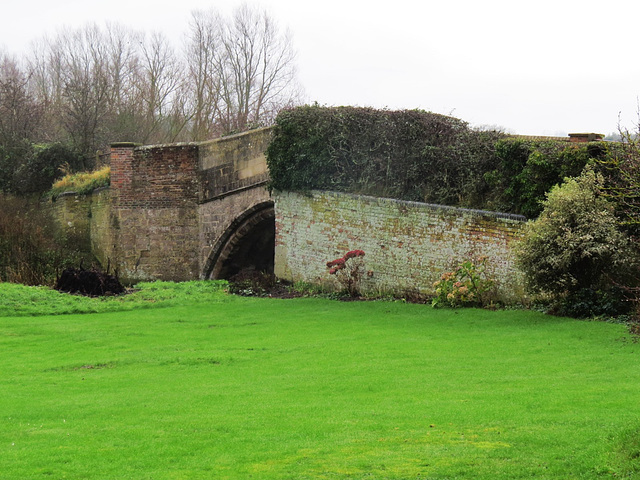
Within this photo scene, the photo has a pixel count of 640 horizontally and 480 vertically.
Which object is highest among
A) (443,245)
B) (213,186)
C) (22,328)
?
(213,186)

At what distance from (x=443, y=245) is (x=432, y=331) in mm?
3867

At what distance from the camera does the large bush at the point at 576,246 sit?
13742 mm

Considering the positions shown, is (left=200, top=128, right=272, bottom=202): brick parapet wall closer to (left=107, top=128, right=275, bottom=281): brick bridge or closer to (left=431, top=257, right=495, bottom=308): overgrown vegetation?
(left=107, top=128, right=275, bottom=281): brick bridge

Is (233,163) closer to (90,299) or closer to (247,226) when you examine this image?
(247,226)

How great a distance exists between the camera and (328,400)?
8.95 meters

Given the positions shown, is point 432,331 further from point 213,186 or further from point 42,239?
point 42,239

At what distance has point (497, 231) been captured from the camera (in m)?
16.5

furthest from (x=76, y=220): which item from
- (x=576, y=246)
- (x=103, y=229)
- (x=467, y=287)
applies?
(x=576, y=246)

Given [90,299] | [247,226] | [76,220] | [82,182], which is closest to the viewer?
[90,299]

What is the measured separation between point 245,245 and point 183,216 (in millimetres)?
2270

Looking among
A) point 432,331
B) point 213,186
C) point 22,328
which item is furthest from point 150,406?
point 213,186

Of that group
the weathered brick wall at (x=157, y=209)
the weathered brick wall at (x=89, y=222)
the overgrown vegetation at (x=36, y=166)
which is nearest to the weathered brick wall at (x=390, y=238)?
the weathered brick wall at (x=157, y=209)

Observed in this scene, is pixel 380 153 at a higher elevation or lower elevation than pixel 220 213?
higher

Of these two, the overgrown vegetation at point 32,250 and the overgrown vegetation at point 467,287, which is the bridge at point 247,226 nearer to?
the overgrown vegetation at point 467,287
